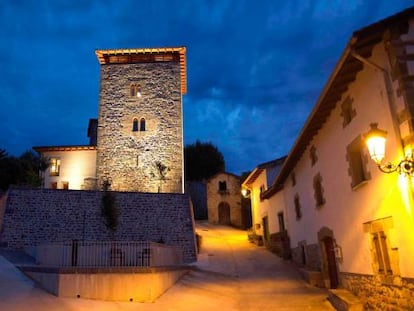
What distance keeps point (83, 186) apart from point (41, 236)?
11.5 metres

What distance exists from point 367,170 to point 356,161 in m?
1.13

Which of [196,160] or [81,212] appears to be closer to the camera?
[81,212]

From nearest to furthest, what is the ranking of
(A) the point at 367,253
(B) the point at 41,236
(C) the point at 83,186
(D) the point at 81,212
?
1. (A) the point at 367,253
2. (B) the point at 41,236
3. (D) the point at 81,212
4. (C) the point at 83,186

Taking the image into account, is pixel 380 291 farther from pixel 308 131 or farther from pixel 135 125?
pixel 135 125

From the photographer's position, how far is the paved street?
9.81 meters

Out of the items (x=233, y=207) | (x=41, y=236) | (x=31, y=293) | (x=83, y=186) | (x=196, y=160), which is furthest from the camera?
(x=196, y=160)

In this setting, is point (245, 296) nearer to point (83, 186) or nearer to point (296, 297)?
point (296, 297)

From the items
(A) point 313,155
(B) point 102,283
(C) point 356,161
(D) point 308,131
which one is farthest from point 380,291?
(B) point 102,283

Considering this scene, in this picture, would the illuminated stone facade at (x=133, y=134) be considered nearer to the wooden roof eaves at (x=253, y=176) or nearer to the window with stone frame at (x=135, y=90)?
the window with stone frame at (x=135, y=90)

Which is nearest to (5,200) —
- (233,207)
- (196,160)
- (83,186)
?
(83,186)

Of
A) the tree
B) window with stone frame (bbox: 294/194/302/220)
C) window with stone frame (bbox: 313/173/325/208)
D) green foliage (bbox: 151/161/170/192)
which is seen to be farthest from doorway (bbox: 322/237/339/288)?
the tree

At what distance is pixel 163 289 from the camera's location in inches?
479

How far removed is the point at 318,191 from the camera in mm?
13664

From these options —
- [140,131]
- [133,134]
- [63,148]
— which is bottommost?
[63,148]
